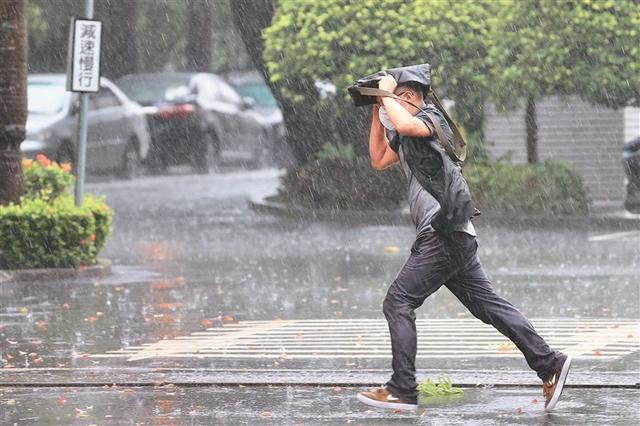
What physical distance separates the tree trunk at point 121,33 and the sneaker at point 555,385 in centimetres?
2986

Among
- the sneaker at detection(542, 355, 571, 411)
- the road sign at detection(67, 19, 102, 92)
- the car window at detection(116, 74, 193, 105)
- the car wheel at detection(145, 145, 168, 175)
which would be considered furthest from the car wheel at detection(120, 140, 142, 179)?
the sneaker at detection(542, 355, 571, 411)

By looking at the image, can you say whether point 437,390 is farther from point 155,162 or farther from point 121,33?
point 121,33

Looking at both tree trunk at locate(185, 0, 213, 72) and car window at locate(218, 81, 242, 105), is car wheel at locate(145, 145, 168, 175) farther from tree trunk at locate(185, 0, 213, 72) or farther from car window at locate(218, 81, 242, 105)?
tree trunk at locate(185, 0, 213, 72)

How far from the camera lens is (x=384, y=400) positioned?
8289 mm

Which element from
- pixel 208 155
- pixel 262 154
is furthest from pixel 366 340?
pixel 262 154

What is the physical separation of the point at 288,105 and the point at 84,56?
356 inches

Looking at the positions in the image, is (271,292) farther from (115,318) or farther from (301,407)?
(301,407)

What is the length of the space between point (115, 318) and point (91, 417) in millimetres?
4510

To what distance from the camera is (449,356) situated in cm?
1041

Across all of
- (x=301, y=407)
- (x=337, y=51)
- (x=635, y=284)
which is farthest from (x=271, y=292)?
(x=337, y=51)

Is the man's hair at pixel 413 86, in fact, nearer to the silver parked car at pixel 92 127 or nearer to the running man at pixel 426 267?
the running man at pixel 426 267

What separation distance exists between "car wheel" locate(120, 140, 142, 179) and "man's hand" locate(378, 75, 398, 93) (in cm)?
2116

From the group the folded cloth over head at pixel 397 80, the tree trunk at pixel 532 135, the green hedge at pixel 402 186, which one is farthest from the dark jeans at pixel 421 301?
the tree trunk at pixel 532 135

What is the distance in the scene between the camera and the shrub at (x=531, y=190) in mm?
22281
